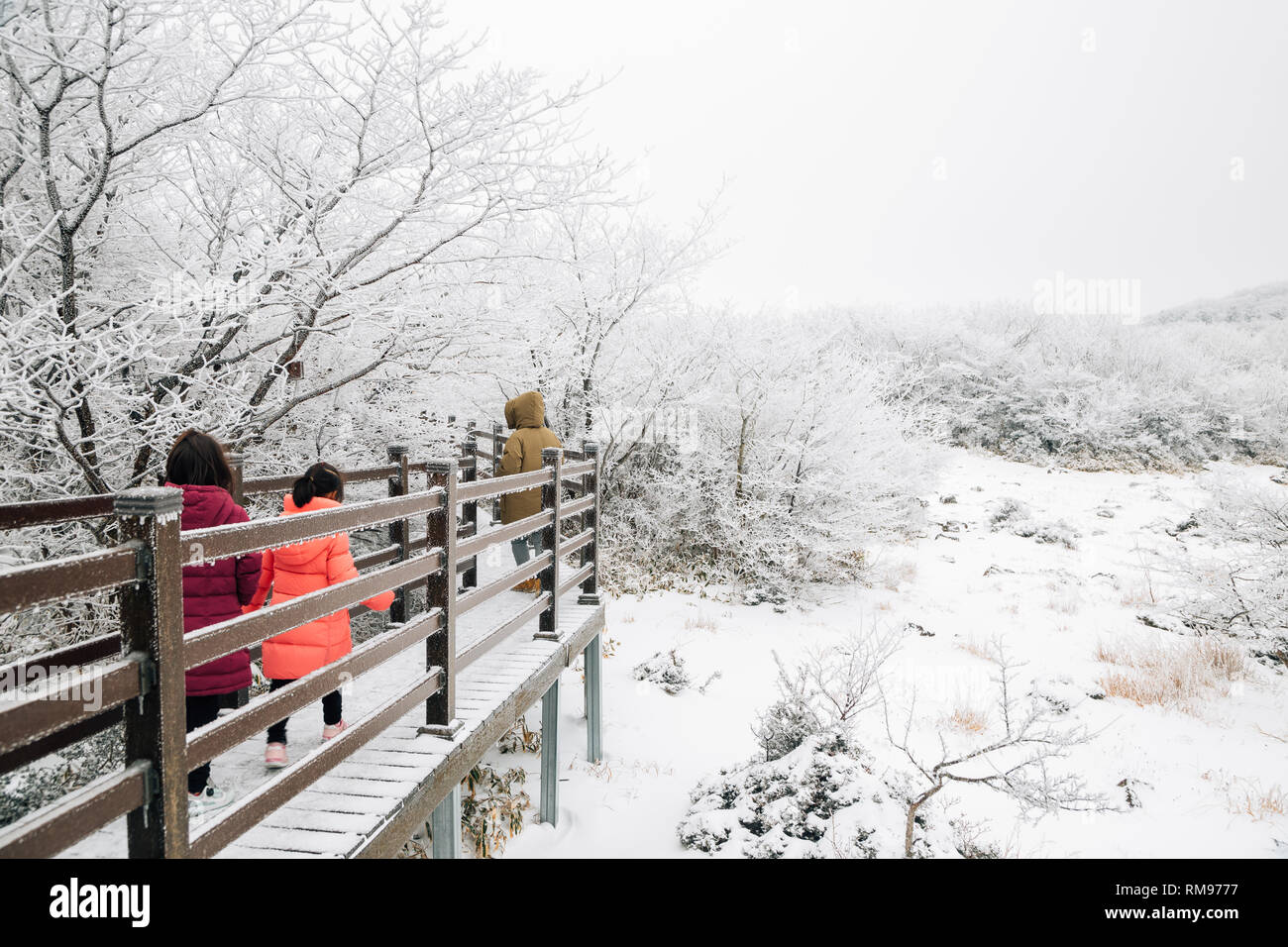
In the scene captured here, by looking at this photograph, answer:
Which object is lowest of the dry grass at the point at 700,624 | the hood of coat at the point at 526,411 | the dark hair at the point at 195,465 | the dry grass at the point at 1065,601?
the dry grass at the point at 700,624

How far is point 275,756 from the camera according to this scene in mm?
3059

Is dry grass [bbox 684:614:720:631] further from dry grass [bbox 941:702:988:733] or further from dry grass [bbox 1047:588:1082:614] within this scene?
dry grass [bbox 1047:588:1082:614]

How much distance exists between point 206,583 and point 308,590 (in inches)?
18.0

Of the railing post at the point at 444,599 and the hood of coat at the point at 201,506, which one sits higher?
the hood of coat at the point at 201,506

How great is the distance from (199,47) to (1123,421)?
2416cm

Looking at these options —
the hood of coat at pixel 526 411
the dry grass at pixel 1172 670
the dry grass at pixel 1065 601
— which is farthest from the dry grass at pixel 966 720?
the hood of coat at pixel 526 411

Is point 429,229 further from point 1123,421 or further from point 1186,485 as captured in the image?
point 1123,421

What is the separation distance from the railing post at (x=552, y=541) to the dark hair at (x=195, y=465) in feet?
7.63

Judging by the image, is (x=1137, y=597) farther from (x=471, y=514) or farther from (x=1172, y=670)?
(x=471, y=514)

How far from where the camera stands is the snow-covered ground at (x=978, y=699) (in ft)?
16.7

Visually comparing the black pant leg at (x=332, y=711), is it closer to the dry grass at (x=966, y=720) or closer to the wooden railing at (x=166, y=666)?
the wooden railing at (x=166, y=666)
